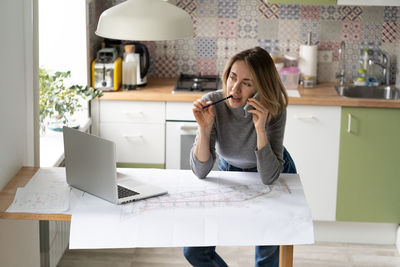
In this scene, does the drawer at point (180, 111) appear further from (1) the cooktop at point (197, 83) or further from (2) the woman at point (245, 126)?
(2) the woman at point (245, 126)

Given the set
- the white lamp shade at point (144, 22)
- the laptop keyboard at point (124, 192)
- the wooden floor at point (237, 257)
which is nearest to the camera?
the white lamp shade at point (144, 22)

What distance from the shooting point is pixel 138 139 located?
4.07 m

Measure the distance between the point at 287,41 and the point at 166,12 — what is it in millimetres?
2396

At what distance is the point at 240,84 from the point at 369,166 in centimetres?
163

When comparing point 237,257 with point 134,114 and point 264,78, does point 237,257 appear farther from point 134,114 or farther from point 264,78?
point 264,78

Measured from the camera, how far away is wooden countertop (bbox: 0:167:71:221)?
2.30 m

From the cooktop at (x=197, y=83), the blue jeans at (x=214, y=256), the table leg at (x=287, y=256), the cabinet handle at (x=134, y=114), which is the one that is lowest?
the blue jeans at (x=214, y=256)

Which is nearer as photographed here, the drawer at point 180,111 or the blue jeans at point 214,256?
the blue jeans at point 214,256

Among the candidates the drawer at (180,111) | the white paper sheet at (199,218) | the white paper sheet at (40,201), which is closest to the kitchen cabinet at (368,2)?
the drawer at (180,111)

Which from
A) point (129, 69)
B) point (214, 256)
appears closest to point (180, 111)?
point (129, 69)

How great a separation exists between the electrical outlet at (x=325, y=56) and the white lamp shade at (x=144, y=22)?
2.41 m

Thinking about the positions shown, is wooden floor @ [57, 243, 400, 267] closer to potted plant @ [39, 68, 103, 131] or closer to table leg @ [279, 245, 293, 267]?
potted plant @ [39, 68, 103, 131]

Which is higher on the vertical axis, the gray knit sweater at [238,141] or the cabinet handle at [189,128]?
the gray knit sweater at [238,141]

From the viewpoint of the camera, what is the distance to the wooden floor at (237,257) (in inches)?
146
